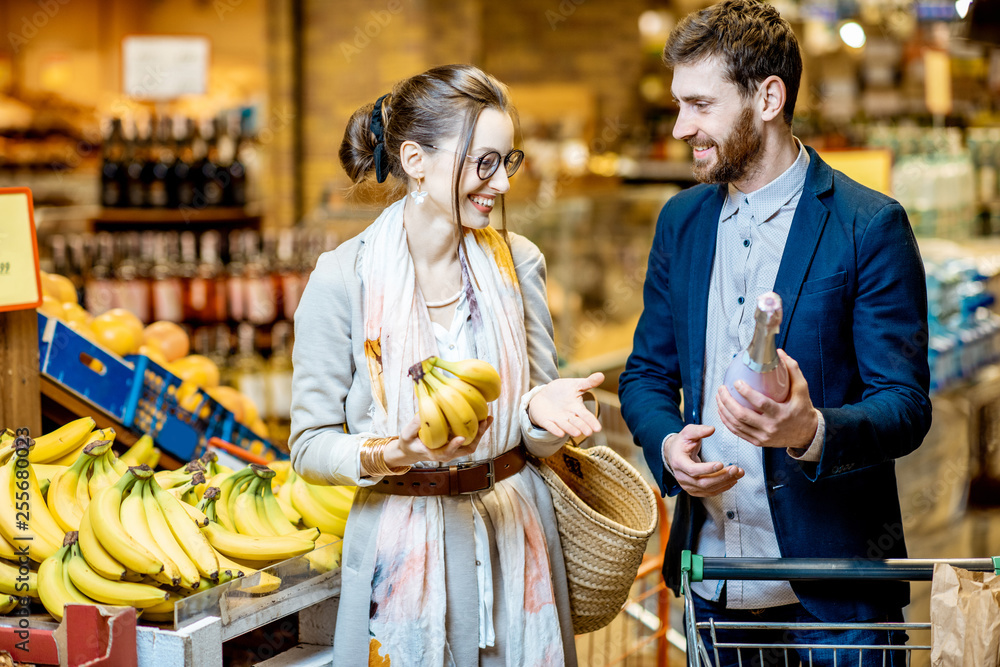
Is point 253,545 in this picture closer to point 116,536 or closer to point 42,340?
point 116,536

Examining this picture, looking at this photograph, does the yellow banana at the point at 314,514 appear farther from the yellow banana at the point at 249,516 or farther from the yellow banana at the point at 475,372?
the yellow banana at the point at 475,372

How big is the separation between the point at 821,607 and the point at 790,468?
25cm

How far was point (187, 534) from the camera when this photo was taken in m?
1.70

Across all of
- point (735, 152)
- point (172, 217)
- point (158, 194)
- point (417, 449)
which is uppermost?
point (735, 152)

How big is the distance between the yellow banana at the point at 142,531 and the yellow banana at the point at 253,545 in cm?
13

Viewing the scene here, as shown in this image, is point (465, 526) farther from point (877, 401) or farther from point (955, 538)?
point (955, 538)

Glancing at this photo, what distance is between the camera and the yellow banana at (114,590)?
1.59m

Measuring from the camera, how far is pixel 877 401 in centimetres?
162

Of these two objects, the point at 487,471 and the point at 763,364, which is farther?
the point at 487,471

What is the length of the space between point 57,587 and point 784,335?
1.31 meters

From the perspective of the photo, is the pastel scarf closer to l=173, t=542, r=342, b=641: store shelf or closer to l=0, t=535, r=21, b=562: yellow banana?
l=173, t=542, r=342, b=641: store shelf

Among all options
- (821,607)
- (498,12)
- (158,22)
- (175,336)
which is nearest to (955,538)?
(821,607)

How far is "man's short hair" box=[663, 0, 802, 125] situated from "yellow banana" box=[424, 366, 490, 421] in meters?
0.72

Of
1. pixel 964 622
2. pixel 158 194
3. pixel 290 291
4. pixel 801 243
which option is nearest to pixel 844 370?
pixel 801 243
